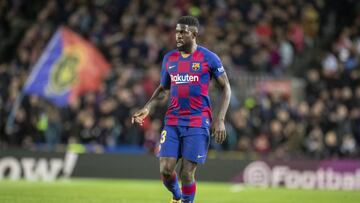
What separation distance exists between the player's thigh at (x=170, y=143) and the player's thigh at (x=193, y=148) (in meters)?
0.09

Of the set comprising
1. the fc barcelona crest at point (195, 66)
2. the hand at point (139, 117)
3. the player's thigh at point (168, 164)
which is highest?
the fc barcelona crest at point (195, 66)

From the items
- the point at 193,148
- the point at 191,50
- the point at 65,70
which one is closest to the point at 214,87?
the point at 65,70

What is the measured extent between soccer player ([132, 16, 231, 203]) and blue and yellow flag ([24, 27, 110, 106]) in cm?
1099

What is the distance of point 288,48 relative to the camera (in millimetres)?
26031

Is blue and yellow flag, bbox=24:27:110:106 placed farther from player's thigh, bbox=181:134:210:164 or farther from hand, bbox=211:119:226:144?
hand, bbox=211:119:226:144

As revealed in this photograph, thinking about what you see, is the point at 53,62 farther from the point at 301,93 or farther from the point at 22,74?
the point at 301,93

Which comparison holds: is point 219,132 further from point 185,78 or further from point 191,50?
point 191,50

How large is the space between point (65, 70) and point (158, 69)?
3.15 meters

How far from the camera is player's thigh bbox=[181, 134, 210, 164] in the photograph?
10625 millimetres

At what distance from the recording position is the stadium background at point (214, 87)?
22250 millimetres

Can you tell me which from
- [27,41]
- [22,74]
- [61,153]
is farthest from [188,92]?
[27,41]

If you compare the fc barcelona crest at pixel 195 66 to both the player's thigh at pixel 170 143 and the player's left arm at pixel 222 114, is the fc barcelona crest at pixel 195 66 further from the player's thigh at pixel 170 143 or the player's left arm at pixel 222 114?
the player's thigh at pixel 170 143

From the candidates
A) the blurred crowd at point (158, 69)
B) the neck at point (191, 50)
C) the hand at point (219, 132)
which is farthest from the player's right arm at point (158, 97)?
the blurred crowd at point (158, 69)

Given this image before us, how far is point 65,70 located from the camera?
22016mm
